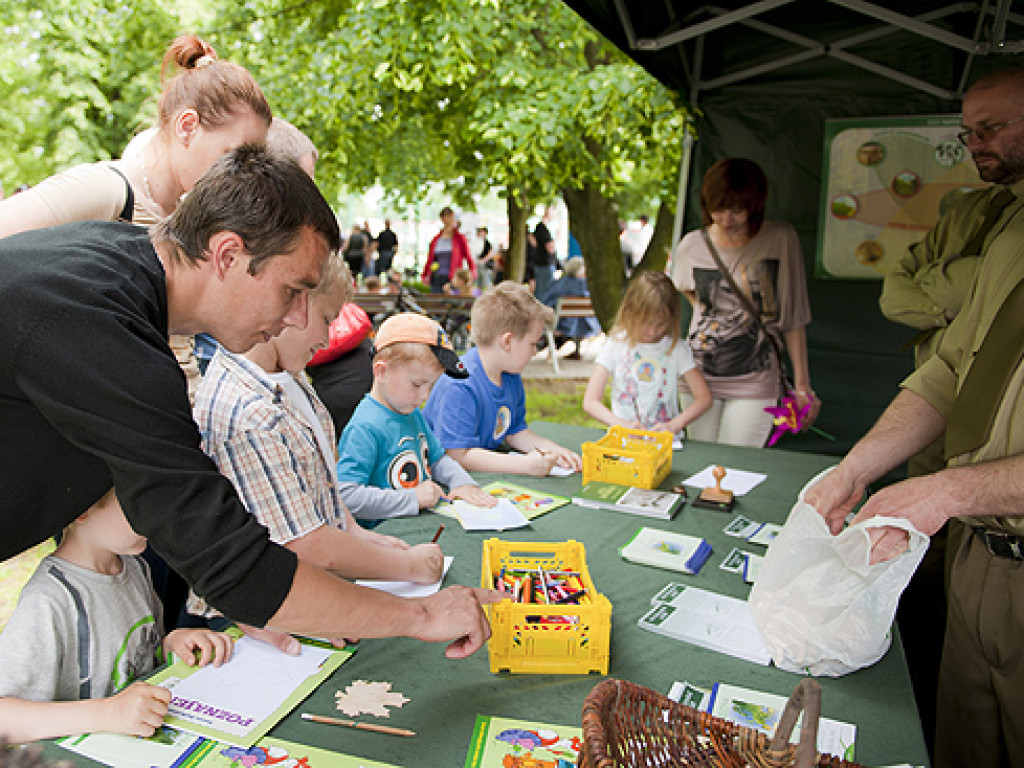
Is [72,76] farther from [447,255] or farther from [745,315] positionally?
[745,315]

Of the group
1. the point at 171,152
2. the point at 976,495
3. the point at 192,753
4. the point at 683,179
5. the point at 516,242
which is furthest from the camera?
the point at 516,242

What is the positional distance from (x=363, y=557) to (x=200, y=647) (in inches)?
15.0

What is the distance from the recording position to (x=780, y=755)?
1.07m

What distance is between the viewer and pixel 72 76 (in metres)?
11.6

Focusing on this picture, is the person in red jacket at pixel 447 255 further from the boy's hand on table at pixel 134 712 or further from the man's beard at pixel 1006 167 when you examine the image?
the boy's hand on table at pixel 134 712

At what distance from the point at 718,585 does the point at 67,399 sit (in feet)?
5.18

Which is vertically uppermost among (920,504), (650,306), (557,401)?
(650,306)

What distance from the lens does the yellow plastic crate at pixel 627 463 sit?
2.79m

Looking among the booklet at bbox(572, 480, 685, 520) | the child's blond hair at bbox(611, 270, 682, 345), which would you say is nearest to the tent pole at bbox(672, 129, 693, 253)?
the child's blond hair at bbox(611, 270, 682, 345)

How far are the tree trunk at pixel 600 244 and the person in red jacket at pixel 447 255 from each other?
5028 mm

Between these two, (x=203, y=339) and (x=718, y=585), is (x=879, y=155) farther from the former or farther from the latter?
(x=203, y=339)

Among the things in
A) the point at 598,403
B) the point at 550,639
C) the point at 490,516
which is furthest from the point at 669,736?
the point at 598,403

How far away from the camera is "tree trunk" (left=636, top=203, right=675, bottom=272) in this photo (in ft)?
23.0

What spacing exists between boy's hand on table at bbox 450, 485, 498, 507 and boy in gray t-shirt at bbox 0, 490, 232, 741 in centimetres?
106
